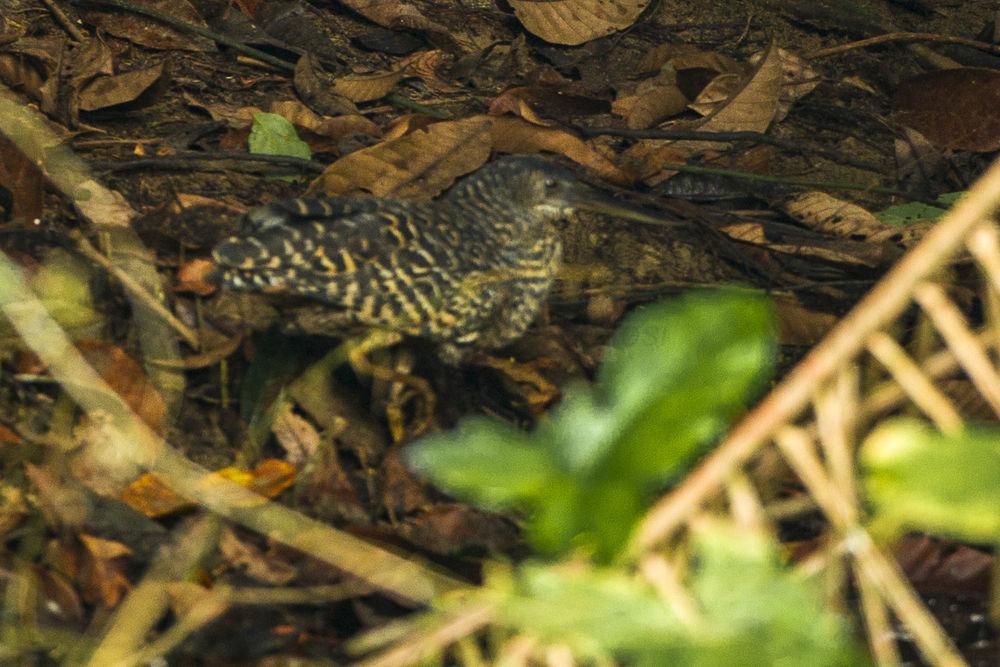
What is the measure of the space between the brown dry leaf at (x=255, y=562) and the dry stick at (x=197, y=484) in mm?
54

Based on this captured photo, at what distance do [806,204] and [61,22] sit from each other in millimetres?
2958

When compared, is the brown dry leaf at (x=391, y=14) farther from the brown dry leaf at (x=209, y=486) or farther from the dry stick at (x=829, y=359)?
the dry stick at (x=829, y=359)

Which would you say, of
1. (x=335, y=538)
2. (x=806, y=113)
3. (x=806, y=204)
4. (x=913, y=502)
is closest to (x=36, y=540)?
(x=335, y=538)

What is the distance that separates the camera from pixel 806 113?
18.9ft

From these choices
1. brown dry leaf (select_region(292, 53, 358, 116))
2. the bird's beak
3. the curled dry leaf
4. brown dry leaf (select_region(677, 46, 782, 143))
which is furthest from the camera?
brown dry leaf (select_region(677, 46, 782, 143))

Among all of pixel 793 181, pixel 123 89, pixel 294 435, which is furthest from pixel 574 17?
pixel 294 435

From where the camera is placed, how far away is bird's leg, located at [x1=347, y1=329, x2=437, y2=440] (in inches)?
147

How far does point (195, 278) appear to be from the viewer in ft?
13.1

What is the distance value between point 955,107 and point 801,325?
1.85 meters

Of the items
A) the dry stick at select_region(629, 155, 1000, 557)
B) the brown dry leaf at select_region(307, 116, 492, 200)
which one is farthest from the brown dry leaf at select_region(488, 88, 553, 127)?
the dry stick at select_region(629, 155, 1000, 557)

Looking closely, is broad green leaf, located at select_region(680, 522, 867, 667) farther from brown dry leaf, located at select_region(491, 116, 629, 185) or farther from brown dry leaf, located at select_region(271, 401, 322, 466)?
brown dry leaf, located at select_region(491, 116, 629, 185)

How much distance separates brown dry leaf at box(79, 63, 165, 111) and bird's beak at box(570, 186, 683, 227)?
1.68 metres

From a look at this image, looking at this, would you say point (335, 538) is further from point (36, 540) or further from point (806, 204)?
point (806, 204)

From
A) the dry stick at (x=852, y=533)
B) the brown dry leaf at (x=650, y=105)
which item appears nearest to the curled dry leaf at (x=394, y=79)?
the brown dry leaf at (x=650, y=105)
